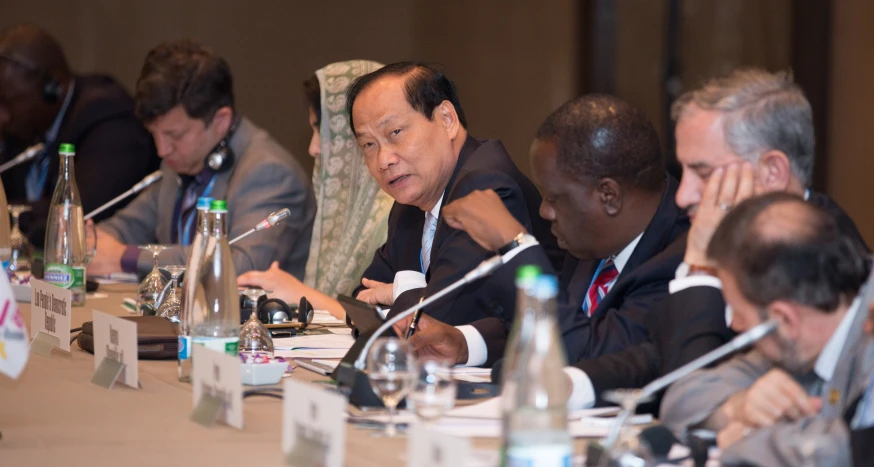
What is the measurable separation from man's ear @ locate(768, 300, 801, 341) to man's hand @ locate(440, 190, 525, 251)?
29.6 inches

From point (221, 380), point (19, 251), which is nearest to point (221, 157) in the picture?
point (19, 251)

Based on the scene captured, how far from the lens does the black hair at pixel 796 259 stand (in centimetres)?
141

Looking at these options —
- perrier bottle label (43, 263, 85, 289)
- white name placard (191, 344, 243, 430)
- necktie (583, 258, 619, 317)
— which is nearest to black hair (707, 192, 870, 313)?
white name placard (191, 344, 243, 430)

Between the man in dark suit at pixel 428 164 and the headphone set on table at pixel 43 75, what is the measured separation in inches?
94.3

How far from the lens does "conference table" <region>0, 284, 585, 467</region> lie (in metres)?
1.45

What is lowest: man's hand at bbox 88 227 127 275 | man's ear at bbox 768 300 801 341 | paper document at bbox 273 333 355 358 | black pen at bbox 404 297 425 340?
man's hand at bbox 88 227 127 275

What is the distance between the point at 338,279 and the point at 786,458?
220 centimetres

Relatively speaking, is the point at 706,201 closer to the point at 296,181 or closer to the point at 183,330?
the point at 183,330

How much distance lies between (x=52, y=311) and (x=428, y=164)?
34.6 inches

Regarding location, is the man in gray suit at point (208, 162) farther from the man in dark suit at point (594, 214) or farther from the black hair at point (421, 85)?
the man in dark suit at point (594, 214)

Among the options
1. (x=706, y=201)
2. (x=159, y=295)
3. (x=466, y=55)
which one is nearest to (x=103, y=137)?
(x=159, y=295)

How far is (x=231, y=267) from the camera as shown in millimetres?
1967

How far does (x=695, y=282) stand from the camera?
179cm

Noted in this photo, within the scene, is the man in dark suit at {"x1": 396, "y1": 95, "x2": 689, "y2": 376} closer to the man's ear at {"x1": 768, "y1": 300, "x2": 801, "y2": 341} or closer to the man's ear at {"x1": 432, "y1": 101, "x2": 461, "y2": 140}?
the man's ear at {"x1": 432, "y1": 101, "x2": 461, "y2": 140}
